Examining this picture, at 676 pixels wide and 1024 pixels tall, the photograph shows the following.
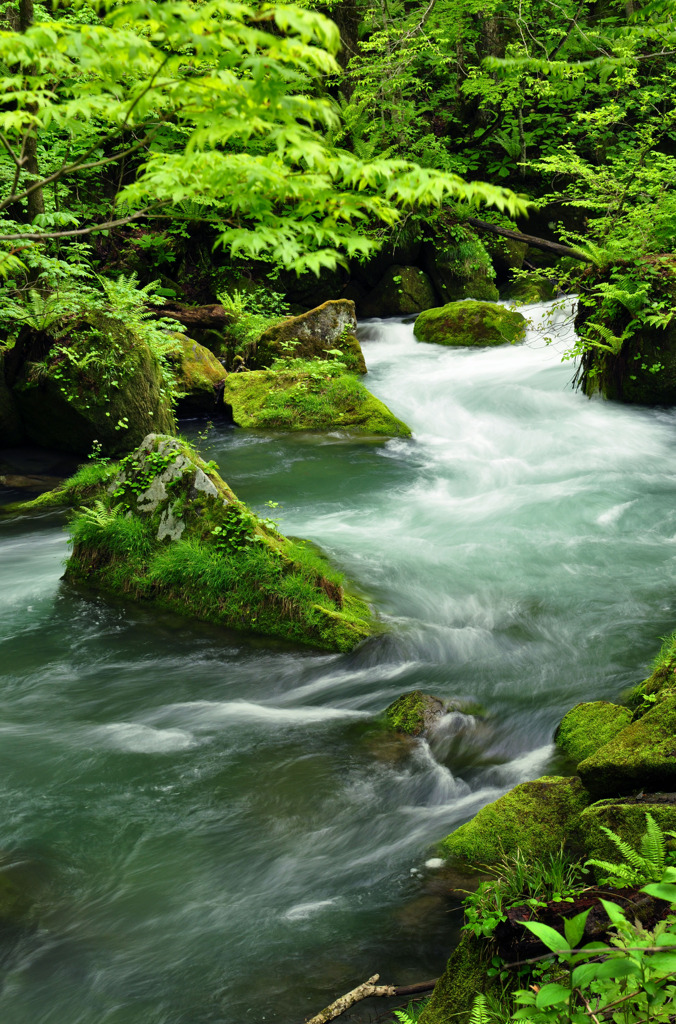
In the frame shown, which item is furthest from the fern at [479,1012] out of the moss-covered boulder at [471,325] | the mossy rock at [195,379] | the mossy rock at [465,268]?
the mossy rock at [465,268]

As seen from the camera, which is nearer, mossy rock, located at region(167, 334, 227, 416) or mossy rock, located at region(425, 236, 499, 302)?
mossy rock, located at region(167, 334, 227, 416)

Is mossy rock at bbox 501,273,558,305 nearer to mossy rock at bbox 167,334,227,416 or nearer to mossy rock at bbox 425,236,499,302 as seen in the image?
mossy rock at bbox 425,236,499,302

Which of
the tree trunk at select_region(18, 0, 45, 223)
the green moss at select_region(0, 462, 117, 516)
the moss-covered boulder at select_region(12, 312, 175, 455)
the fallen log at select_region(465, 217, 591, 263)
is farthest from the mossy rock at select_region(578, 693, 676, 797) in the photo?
the fallen log at select_region(465, 217, 591, 263)

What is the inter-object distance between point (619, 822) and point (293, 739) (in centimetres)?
237

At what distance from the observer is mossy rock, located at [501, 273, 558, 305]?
55.3 feet

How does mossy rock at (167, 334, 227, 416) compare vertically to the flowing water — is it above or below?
above

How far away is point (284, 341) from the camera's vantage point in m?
13.4

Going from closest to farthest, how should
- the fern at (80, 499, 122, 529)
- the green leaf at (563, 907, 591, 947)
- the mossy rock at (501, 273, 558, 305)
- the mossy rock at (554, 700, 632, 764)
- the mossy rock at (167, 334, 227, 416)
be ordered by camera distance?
the green leaf at (563, 907, 591, 947), the mossy rock at (554, 700, 632, 764), the fern at (80, 499, 122, 529), the mossy rock at (167, 334, 227, 416), the mossy rock at (501, 273, 558, 305)

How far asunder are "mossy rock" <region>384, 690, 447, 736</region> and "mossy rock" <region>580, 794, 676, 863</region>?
1674mm

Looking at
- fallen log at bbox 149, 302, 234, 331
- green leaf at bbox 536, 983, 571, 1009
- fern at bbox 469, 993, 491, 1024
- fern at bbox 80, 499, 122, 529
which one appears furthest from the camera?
fallen log at bbox 149, 302, 234, 331

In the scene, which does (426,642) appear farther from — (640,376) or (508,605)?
(640,376)

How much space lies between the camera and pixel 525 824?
3.29 metres

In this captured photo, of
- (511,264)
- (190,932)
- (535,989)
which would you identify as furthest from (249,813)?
(511,264)

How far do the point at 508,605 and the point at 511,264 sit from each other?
14791 millimetres
